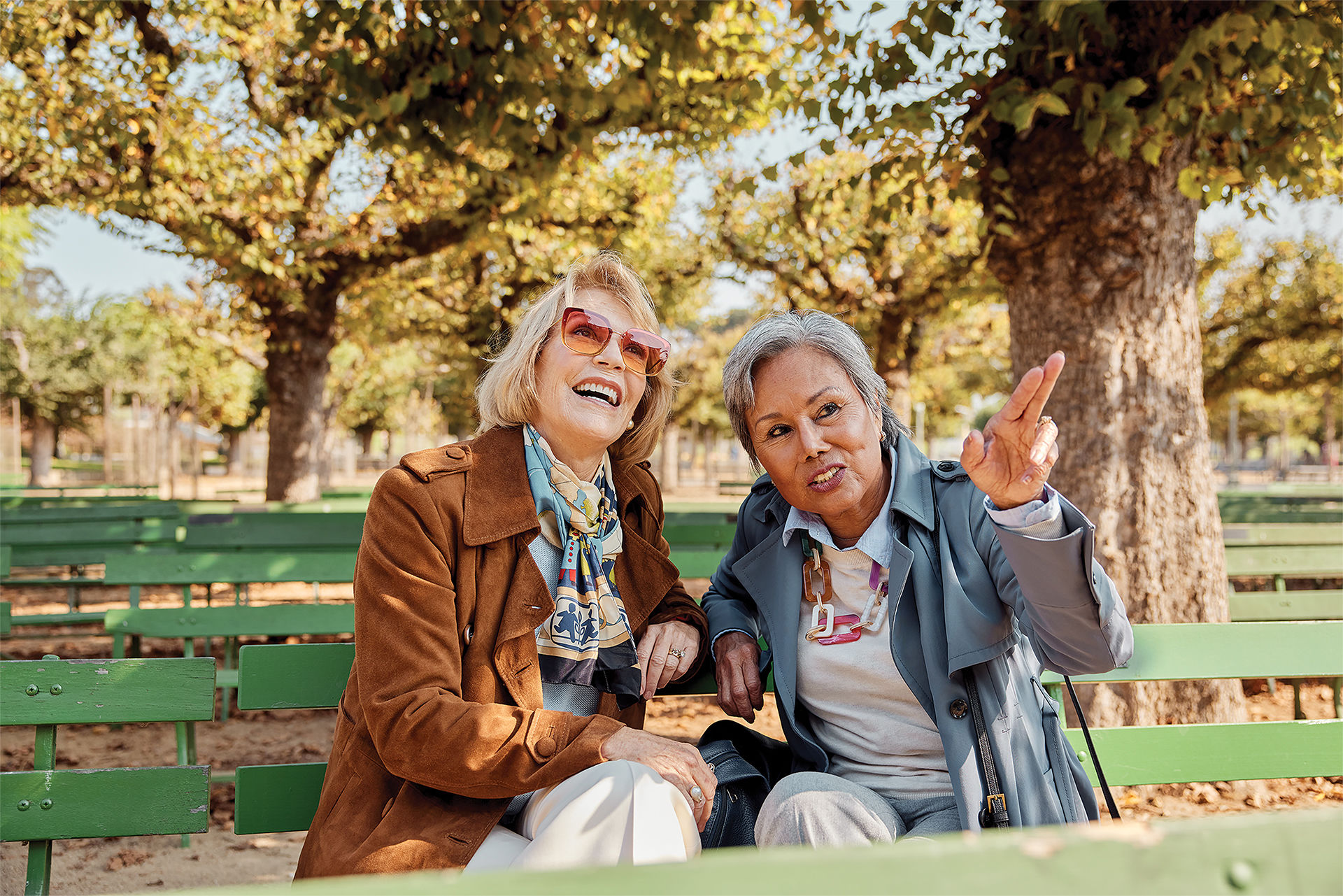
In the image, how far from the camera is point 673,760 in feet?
5.81

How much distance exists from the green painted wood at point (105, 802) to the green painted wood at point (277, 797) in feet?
0.30

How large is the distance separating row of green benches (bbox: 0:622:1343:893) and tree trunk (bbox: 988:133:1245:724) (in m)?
1.29

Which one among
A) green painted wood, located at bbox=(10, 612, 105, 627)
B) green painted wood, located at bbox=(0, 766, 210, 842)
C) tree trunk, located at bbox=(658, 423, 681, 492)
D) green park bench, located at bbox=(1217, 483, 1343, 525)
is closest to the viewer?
green painted wood, located at bbox=(0, 766, 210, 842)

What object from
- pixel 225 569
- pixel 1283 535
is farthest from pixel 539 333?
pixel 1283 535

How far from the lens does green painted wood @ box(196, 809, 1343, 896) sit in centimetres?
67

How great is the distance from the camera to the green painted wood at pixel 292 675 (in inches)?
93.7

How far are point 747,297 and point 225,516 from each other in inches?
497

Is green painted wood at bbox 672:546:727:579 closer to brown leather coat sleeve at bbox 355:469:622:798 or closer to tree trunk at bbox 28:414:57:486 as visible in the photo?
brown leather coat sleeve at bbox 355:469:622:798

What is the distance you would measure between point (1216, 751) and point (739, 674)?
1480mm

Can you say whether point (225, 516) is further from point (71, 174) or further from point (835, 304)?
point (835, 304)

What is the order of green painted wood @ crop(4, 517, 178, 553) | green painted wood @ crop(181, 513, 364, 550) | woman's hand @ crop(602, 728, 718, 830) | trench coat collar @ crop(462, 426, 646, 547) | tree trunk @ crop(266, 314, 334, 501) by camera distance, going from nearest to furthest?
woman's hand @ crop(602, 728, 718, 830) < trench coat collar @ crop(462, 426, 646, 547) < green painted wood @ crop(4, 517, 178, 553) < green painted wood @ crop(181, 513, 364, 550) < tree trunk @ crop(266, 314, 334, 501)

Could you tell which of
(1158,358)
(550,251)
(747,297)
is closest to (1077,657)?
(1158,358)

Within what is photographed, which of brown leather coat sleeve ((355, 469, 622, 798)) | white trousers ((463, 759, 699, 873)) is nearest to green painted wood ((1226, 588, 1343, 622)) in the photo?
white trousers ((463, 759, 699, 873))

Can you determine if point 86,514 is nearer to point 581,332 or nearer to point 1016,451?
point 581,332
